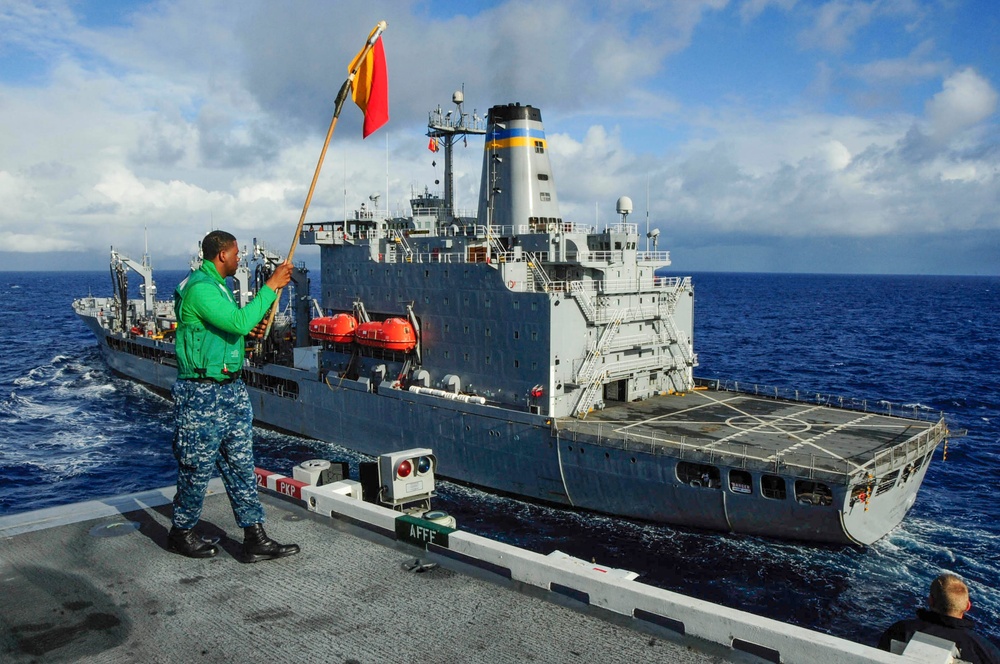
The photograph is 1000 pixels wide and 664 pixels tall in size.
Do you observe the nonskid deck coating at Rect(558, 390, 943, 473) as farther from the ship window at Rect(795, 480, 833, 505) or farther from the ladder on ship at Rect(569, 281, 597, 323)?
the ladder on ship at Rect(569, 281, 597, 323)

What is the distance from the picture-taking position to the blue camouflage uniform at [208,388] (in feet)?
25.6

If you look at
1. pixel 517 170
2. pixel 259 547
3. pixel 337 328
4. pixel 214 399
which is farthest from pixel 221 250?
pixel 337 328

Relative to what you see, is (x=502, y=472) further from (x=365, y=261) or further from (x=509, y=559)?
(x=509, y=559)

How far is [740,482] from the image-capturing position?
2256 cm

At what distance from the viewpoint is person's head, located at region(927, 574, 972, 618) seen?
19.4ft

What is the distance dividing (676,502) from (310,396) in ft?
65.8

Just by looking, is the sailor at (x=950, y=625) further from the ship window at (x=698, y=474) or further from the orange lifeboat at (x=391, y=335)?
the orange lifeboat at (x=391, y=335)

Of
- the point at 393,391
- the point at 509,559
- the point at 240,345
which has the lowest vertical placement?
the point at 393,391

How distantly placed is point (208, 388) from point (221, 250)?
5.00ft

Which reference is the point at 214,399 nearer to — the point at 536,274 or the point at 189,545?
the point at 189,545

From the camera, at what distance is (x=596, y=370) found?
2809cm

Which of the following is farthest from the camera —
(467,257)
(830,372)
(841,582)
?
(830,372)

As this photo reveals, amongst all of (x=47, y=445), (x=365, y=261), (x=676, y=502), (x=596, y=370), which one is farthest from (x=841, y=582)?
(x=47, y=445)

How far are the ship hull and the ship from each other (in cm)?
7
